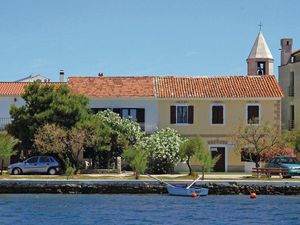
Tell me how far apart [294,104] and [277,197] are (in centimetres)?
2239

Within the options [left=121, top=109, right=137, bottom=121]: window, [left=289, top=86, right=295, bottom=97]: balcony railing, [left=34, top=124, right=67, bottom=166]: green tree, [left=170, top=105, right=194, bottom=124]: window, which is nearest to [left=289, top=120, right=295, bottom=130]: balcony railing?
[left=289, top=86, right=295, bottom=97]: balcony railing

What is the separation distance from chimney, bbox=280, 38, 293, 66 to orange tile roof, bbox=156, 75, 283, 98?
8.41 metres

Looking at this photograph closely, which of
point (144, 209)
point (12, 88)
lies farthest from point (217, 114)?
point (144, 209)

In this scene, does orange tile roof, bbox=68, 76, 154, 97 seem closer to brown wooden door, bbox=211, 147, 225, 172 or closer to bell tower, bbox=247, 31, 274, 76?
brown wooden door, bbox=211, 147, 225, 172

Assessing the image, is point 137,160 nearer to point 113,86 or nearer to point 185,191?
point 185,191

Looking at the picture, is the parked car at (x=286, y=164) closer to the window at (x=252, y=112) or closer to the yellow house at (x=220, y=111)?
the yellow house at (x=220, y=111)

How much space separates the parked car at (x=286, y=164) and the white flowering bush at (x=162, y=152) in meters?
7.48

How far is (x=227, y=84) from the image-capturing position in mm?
66500

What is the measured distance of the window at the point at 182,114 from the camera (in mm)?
65188

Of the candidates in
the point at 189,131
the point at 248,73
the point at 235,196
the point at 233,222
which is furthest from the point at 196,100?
the point at 233,222

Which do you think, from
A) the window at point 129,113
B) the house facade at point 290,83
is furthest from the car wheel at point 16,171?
the house facade at point 290,83

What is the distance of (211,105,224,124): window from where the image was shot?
213 feet

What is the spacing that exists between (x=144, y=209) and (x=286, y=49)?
37.1m

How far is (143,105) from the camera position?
65125 millimetres
